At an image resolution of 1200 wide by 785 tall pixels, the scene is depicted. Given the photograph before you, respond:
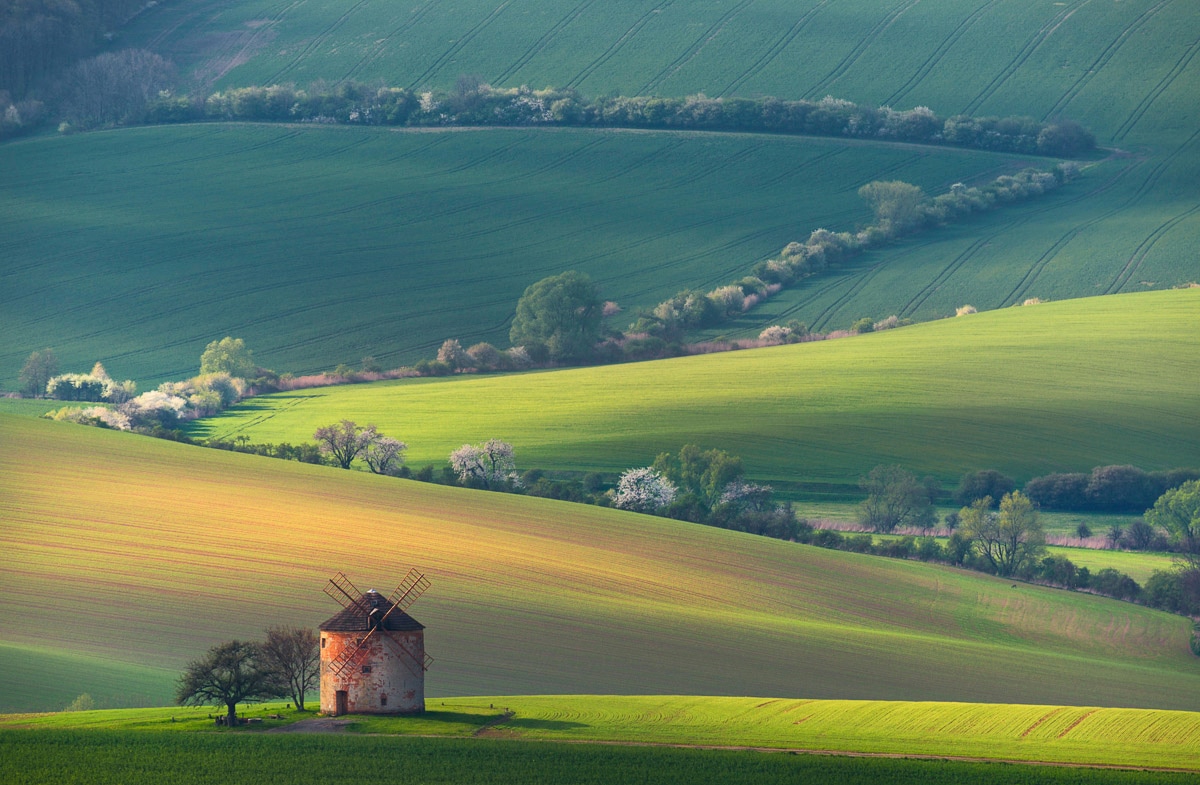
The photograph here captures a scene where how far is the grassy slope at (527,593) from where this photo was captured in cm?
4534

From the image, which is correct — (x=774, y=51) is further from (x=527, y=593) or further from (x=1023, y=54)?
(x=527, y=593)

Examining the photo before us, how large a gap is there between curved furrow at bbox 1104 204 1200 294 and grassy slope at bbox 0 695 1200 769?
3012 inches

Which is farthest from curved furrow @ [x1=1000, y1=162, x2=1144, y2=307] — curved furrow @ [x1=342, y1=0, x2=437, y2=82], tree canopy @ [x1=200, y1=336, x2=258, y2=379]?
curved furrow @ [x1=342, y1=0, x2=437, y2=82]

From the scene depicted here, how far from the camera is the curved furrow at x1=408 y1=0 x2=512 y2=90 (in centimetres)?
14575

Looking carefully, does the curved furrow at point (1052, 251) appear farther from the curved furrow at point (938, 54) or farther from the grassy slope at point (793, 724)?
the grassy slope at point (793, 724)

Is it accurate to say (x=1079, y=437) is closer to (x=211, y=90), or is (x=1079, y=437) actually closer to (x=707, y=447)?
(x=707, y=447)

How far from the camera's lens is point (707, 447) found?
262ft

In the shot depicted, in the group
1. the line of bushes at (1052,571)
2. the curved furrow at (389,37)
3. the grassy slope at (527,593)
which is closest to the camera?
the grassy slope at (527,593)

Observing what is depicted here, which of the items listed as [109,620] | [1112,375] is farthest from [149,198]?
[109,620]

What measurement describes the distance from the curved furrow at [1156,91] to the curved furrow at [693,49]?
3798cm

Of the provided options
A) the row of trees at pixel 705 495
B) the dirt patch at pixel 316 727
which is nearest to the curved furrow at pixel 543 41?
the row of trees at pixel 705 495

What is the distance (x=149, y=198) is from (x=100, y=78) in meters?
21.5

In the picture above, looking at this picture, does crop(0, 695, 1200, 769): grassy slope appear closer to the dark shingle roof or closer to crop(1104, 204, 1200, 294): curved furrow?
the dark shingle roof

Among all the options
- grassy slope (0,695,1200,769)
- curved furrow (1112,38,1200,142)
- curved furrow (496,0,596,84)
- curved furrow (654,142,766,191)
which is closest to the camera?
grassy slope (0,695,1200,769)
